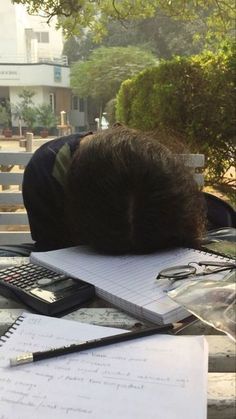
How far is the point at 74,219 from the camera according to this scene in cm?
120

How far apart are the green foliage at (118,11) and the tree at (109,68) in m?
18.8

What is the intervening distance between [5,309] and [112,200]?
35 centimetres

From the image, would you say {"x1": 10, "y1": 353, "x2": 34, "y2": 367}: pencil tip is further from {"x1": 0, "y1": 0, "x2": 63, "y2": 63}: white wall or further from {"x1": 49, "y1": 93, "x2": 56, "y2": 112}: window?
{"x1": 49, "y1": 93, "x2": 56, "y2": 112}: window

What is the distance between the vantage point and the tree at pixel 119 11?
199 inches

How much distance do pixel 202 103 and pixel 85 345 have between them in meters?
3.62

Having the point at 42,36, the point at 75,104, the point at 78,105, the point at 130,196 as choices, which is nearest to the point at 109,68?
the point at 42,36

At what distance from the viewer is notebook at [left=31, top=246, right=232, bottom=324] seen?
85 cm

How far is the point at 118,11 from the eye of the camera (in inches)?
217

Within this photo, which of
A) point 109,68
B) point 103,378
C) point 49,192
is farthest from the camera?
point 109,68

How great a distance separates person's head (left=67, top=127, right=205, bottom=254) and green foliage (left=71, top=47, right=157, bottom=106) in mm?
23841

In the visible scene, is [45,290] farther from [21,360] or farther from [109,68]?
[109,68]

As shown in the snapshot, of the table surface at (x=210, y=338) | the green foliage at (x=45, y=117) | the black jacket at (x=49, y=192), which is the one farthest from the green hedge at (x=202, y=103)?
the green foliage at (x=45, y=117)

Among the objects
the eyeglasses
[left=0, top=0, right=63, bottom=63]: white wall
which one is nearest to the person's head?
the eyeglasses

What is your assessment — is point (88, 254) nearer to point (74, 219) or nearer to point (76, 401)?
point (74, 219)
